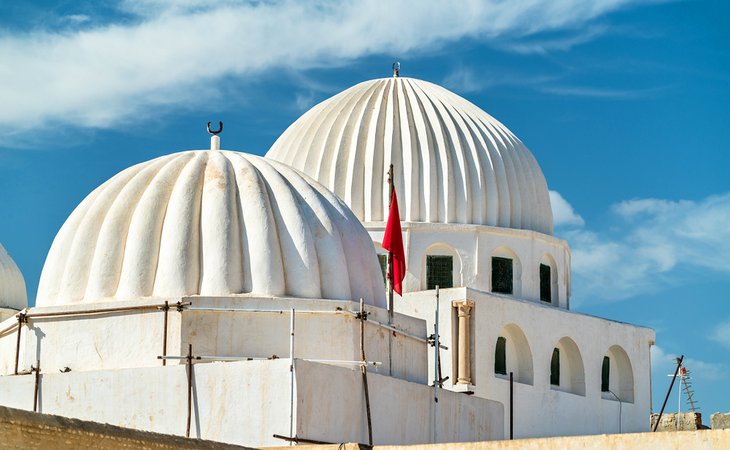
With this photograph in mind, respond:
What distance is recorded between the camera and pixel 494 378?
3167 centimetres

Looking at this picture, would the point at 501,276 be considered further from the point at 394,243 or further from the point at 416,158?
the point at 394,243

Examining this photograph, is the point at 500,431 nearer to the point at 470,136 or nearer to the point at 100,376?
the point at 100,376

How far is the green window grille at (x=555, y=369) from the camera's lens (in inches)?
1331

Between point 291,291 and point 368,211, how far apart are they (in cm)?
1062

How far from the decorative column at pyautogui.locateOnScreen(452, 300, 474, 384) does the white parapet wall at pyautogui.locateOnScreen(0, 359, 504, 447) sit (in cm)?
780

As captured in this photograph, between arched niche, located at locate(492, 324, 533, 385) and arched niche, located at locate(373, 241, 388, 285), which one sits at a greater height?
arched niche, located at locate(373, 241, 388, 285)

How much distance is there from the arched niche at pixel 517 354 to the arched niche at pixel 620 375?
3126 mm

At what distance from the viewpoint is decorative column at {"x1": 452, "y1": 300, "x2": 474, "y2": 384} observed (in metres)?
30.4

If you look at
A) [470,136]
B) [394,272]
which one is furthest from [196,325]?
[470,136]

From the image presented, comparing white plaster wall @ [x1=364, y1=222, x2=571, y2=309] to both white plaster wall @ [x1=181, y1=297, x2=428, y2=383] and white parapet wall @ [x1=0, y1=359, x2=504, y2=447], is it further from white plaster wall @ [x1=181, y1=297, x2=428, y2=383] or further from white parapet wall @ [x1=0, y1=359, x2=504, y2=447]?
white parapet wall @ [x1=0, y1=359, x2=504, y2=447]

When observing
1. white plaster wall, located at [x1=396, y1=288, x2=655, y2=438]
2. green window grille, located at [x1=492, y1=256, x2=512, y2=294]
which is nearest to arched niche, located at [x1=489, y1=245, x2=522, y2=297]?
green window grille, located at [x1=492, y1=256, x2=512, y2=294]

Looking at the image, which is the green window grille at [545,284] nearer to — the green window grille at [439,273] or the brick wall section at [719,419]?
the green window grille at [439,273]

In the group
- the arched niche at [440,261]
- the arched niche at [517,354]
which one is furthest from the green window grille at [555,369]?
the arched niche at [440,261]

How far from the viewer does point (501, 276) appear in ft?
109
